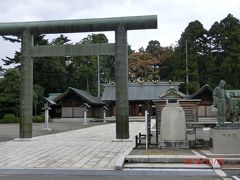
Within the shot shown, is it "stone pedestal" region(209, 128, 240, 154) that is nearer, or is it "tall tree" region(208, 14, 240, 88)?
"stone pedestal" region(209, 128, 240, 154)

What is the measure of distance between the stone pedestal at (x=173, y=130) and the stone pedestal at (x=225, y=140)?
1.94 meters

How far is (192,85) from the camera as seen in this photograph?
5800 cm

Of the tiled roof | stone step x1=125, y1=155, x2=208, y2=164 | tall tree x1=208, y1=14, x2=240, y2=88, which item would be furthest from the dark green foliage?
stone step x1=125, y1=155, x2=208, y2=164

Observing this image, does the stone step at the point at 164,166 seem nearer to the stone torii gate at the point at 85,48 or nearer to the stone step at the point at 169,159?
the stone step at the point at 169,159

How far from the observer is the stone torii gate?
18375 millimetres

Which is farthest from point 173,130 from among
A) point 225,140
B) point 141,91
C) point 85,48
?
point 141,91

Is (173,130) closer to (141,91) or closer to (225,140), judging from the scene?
(225,140)

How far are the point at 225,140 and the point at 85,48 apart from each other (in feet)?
30.0

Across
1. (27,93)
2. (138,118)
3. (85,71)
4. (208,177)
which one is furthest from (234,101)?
(85,71)

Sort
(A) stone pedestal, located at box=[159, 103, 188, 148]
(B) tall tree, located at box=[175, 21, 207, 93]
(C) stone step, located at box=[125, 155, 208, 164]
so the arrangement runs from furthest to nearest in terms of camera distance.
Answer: (B) tall tree, located at box=[175, 21, 207, 93] → (A) stone pedestal, located at box=[159, 103, 188, 148] → (C) stone step, located at box=[125, 155, 208, 164]

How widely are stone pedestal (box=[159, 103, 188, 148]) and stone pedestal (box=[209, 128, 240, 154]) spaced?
194 cm

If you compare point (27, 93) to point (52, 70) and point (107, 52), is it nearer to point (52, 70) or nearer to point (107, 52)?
point (107, 52)

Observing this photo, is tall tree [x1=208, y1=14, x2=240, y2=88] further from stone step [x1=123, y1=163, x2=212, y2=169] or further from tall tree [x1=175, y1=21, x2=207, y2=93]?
stone step [x1=123, y1=163, x2=212, y2=169]

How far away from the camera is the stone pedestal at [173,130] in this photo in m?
14.1
